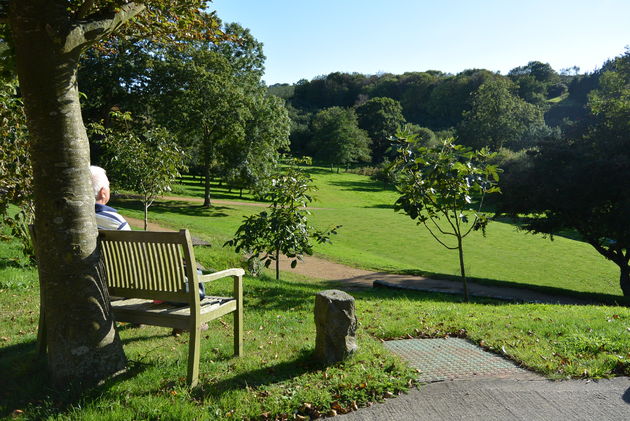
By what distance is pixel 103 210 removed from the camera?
481 centimetres

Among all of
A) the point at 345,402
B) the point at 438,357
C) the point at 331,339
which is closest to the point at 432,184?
the point at 438,357

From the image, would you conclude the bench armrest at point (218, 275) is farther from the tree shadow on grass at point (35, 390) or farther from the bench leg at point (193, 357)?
the tree shadow on grass at point (35, 390)

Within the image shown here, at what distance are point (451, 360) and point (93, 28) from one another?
4547 mm

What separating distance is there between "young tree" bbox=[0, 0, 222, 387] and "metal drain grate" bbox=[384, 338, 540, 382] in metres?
2.91

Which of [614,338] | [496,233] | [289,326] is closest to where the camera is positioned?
[614,338]

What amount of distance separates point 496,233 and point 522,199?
49.8 feet

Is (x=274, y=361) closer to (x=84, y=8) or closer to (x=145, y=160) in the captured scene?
(x=84, y=8)

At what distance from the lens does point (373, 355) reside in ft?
16.5

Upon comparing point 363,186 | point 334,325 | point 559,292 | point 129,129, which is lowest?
point 559,292

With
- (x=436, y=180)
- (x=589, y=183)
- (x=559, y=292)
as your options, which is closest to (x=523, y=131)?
(x=589, y=183)

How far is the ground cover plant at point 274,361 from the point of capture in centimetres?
380

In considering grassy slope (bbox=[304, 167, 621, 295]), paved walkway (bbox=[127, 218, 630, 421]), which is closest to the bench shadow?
paved walkway (bbox=[127, 218, 630, 421])

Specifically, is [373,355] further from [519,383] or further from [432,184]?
[432,184]

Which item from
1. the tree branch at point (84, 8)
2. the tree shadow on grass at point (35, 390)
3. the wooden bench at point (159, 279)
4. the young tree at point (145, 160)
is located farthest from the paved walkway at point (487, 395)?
the young tree at point (145, 160)
